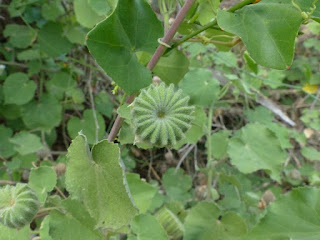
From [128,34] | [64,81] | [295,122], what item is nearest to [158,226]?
[128,34]

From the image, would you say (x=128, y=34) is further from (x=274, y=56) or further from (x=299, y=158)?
(x=299, y=158)

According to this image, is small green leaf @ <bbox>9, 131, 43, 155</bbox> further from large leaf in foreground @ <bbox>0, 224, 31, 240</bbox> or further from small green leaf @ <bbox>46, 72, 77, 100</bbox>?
large leaf in foreground @ <bbox>0, 224, 31, 240</bbox>

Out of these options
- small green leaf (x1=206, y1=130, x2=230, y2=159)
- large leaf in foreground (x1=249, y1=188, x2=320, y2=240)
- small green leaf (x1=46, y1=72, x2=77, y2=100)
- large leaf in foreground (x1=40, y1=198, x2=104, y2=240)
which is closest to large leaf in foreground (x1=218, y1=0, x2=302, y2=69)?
large leaf in foreground (x1=249, y1=188, x2=320, y2=240)

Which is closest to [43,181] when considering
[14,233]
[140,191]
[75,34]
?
[14,233]

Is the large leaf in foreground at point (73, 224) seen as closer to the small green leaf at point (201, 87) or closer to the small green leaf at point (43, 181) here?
the small green leaf at point (43, 181)

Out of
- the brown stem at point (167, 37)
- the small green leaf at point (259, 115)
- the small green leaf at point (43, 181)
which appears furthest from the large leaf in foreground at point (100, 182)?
the small green leaf at point (259, 115)
